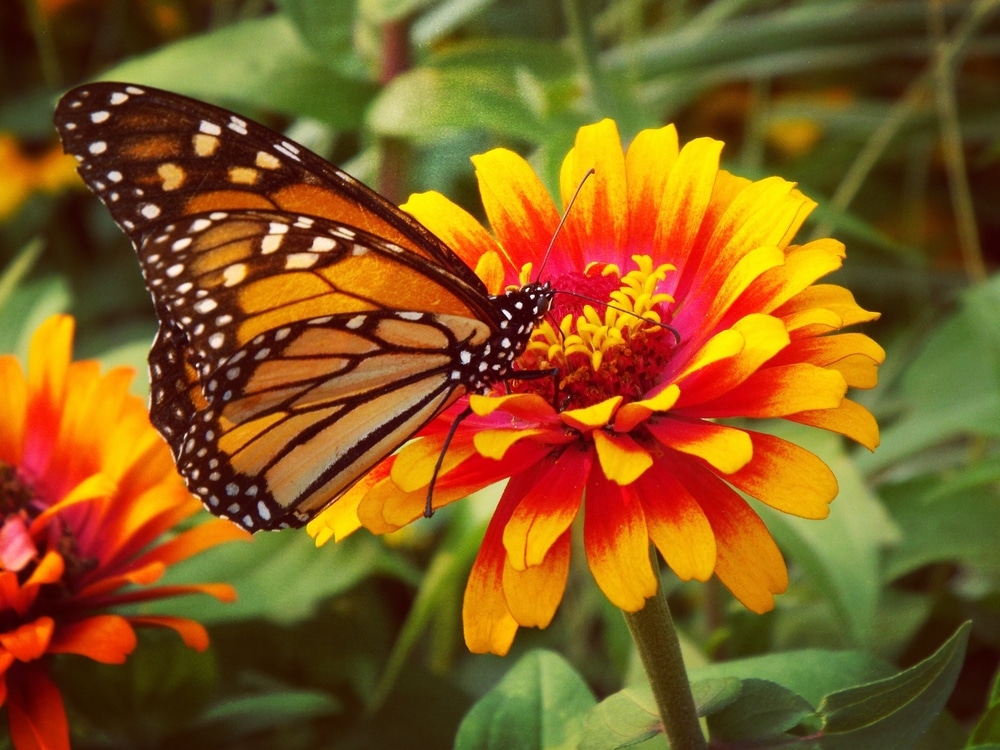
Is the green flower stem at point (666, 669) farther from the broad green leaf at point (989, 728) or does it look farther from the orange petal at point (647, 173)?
the orange petal at point (647, 173)

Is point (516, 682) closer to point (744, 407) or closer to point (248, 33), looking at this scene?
point (744, 407)

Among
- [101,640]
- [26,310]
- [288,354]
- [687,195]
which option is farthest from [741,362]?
[26,310]

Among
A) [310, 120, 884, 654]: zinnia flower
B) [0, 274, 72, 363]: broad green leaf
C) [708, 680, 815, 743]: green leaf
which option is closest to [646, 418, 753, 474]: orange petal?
[310, 120, 884, 654]: zinnia flower

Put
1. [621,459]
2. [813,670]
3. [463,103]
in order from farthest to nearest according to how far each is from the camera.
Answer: [463,103] < [813,670] < [621,459]

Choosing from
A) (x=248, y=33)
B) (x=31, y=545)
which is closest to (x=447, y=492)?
(x=31, y=545)

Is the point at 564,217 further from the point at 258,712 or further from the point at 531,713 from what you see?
the point at 258,712

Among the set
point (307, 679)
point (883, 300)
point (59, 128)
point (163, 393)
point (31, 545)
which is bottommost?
point (307, 679)

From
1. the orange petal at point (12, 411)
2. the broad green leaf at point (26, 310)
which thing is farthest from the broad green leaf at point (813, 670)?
the broad green leaf at point (26, 310)
